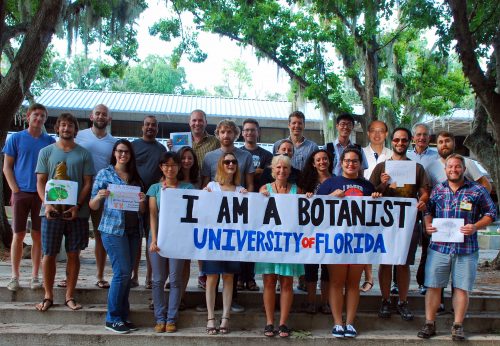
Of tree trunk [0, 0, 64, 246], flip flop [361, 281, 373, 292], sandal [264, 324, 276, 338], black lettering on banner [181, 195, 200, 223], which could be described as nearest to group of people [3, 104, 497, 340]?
sandal [264, 324, 276, 338]

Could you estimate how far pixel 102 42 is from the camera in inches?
468

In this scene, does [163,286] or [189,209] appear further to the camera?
[189,209]

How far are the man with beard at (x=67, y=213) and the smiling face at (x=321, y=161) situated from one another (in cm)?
232

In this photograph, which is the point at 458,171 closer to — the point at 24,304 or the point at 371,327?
the point at 371,327

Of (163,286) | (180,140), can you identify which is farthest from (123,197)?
(180,140)

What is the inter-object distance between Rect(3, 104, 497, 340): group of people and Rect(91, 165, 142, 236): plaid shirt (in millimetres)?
10

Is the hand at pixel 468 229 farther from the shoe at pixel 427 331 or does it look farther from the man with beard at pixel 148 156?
the man with beard at pixel 148 156

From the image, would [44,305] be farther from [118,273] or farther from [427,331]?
[427,331]

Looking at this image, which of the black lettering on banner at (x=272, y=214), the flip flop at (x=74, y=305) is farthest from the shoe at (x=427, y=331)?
the flip flop at (x=74, y=305)

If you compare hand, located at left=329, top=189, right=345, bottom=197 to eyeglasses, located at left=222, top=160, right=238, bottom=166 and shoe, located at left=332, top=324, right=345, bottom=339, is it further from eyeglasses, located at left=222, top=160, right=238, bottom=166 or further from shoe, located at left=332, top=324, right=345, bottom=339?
shoe, located at left=332, top=324, right=345, bottom=339

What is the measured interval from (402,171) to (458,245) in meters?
0.89

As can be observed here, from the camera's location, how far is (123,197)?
4934mm

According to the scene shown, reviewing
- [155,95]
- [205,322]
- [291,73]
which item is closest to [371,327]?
[205,322]

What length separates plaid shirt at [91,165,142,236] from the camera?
192 inches
